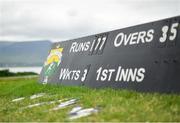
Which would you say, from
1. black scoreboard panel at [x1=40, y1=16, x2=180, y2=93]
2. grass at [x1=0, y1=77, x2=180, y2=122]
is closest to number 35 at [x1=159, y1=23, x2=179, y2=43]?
black scoreboard panel at [x1=40, y1=16, x2=180, y2=93]

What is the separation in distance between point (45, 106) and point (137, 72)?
3.30m

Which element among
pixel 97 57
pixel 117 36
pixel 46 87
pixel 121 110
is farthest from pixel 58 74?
pixel 121 110

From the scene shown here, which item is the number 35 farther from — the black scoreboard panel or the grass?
the grass

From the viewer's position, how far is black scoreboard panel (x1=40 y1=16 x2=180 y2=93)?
11.7 m

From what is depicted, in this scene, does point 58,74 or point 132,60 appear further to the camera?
point 58,74

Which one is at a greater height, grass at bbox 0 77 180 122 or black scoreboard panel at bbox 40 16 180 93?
black scoreboard panel at bbox 40 16 180 93

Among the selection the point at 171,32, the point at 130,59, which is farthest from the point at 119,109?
the point at 130,59

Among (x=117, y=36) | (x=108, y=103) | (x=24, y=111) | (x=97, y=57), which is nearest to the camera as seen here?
(x=108, y=103)

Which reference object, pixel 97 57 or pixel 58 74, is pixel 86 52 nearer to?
pixel 97 57

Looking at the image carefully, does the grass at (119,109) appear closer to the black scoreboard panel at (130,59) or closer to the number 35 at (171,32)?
the black scoreboard panel at (130,59)

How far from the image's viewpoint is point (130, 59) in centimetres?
1368

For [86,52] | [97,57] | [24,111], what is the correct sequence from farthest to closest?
[86,52]
[97,57]
[24,111]

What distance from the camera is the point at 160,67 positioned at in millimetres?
11953

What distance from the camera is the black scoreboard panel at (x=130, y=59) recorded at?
11.7 meters
